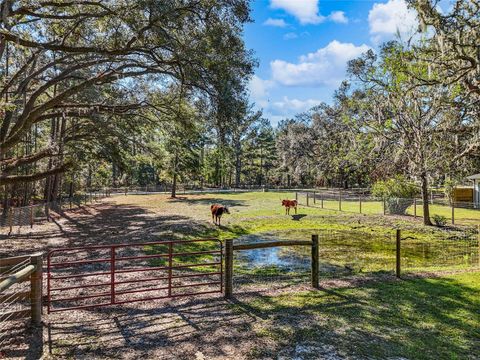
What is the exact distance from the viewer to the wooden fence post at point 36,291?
18.2 ft

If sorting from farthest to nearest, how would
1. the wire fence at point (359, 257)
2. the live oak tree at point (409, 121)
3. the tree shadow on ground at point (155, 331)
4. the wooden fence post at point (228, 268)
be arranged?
the live oak tree at point (409, 121), the wire fence at point (359, 257), the wooden fence post at point (228, 268), the tree shadow on ground at point (155, 331)

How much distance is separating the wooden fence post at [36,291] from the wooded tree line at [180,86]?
4.33 metres

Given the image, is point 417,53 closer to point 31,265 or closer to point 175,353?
point 175,353

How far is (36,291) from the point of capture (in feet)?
18.4

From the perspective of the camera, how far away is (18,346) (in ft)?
15.8

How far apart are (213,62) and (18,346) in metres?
7.59

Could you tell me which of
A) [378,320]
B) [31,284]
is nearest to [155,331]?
[31,284]

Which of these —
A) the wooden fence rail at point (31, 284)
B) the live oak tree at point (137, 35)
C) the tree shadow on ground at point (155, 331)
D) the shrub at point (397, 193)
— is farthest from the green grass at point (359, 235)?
the live oak tree at point (137, 35)

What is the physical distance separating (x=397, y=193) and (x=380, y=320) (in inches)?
682

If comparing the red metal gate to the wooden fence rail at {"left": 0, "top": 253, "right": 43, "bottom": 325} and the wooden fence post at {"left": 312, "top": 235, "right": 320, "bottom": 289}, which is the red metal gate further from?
the wooden fence post at {"left": 312, "top": 235, "right": 320, "bottom": 289}

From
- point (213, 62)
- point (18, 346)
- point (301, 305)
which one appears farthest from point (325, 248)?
point (18, 346)

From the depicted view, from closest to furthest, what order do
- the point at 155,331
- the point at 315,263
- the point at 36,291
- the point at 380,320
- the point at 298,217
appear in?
the point at 155,331
the point at 36,291
the point at 380,320
the point at 315,263
the point at 298,217

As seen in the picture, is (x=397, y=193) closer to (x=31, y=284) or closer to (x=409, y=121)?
(x=409, y=121)

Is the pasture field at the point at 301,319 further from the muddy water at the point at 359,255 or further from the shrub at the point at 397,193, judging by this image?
the shrub at the point at 397,193
